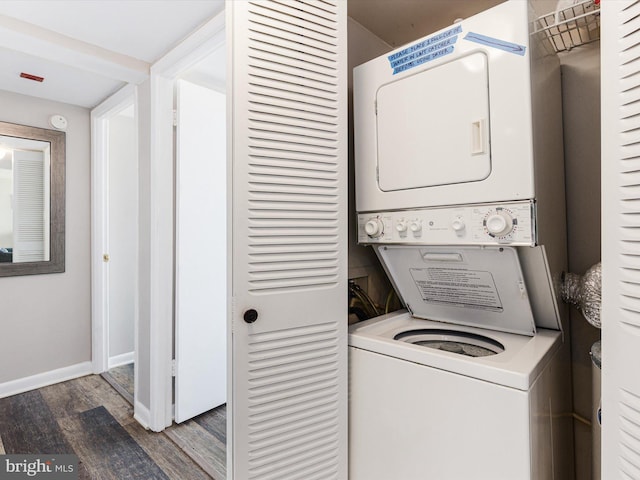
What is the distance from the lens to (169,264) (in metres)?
2.42

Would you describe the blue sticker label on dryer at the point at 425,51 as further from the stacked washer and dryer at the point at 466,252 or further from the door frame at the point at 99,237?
the door frame at the point at 99,237

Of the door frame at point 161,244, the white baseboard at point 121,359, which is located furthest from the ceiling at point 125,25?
the white baseboard at point 121,359

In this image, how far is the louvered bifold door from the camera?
1.25 m

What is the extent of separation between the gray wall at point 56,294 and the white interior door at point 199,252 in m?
1.52

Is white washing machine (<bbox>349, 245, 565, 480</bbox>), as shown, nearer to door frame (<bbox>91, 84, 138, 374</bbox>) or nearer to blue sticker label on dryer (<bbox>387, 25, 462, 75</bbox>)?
blue sticker label on dryer (<bbox>387, 25, 462, 75</bbox>)

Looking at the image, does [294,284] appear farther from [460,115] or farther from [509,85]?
[509,85]

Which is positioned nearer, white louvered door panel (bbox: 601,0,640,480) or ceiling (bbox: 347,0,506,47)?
white louvered door panel (bbox: 601,0,640,480)

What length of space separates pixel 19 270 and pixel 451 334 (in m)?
3.38

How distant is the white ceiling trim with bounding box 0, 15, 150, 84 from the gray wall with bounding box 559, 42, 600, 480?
2.52m

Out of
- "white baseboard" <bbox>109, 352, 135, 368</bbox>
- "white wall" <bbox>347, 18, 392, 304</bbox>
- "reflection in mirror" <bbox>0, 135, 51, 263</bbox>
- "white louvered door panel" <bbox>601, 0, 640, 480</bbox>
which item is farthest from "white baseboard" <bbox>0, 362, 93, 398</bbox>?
"white louvered door panel" <bbox>601, 0, 640, 480</bbox>

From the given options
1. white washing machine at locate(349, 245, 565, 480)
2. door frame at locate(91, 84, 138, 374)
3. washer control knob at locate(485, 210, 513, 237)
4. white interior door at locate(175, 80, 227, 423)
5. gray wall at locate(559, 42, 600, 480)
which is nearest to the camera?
white washing machine at locate(349, 245, 565, 480)

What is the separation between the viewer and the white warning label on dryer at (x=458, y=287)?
57.0 inches

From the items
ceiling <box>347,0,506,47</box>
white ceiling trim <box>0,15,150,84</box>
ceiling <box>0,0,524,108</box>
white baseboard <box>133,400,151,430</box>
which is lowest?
white baseboard <box>133,400,151,430</box>

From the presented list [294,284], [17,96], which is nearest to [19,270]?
[17,96]
